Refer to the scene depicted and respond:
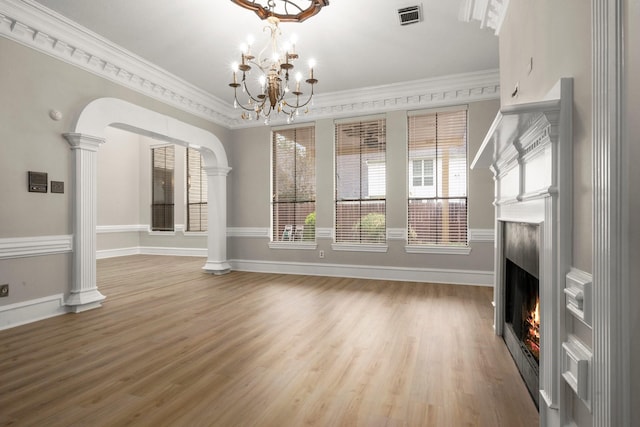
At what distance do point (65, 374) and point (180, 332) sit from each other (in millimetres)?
941

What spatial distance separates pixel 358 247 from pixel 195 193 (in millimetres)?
5178

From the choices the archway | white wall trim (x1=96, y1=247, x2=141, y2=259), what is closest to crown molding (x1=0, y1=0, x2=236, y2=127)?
the archway

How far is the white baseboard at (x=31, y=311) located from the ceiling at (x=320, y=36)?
3.08m

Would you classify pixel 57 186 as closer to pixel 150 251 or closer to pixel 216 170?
pixel 216 170

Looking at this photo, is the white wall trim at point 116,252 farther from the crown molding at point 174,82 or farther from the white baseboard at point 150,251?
the crown molding at point 174,82

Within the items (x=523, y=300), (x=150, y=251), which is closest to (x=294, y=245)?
(x=523, y=300)

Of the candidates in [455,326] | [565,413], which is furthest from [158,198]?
[565,413]

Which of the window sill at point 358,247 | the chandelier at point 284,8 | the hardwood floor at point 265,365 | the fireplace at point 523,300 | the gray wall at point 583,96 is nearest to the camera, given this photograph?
the gray wall at point 583,96

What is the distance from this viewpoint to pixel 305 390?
82.0 inches

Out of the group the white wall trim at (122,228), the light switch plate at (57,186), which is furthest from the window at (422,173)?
the white wall trim at (122,228)

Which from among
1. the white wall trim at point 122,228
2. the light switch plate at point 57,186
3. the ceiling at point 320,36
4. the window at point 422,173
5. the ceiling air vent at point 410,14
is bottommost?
the white wall trim at point 122,228

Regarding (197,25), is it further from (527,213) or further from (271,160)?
(527,213)

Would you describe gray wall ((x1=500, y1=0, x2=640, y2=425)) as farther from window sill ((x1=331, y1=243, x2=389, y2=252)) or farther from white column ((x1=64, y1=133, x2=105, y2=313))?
white column ((x1=64, y1=133, x2=105, y2=313))

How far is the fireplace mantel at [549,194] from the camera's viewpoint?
56.0 inches
